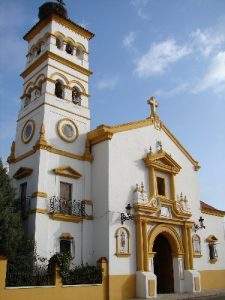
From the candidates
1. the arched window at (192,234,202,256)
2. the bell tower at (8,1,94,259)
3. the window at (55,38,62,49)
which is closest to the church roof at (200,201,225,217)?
the arched window at (192,234,202,256)

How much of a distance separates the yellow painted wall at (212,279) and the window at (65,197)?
10.8 meters

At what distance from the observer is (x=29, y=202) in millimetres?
20109

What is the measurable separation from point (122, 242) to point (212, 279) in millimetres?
9267

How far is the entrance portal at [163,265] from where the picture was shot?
24.0 m

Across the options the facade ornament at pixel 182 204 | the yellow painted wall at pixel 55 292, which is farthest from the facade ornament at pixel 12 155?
the facade ornament at pixel 182 204

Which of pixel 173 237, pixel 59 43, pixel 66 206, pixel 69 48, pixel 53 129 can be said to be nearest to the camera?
pixel 66 206

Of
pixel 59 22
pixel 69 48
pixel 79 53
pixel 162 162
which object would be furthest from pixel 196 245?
pixel 59 22

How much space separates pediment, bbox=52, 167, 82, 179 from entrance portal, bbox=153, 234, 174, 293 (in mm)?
6861

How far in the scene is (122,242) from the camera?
20797 millimetres

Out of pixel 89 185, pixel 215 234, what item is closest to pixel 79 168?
pixel 89 185

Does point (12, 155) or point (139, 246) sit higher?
point (12, 155)

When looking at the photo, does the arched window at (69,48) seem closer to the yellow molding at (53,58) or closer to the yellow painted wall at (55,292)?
the yellow molding at (53,58)

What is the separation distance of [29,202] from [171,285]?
10.5 m

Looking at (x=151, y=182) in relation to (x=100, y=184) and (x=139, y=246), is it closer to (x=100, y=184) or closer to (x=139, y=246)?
(x=100, y=184)
